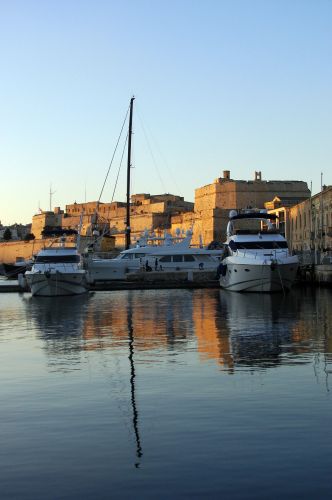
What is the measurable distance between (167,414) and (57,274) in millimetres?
34090

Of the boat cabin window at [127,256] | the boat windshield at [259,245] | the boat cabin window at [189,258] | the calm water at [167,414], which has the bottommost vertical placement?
the calm water at [167,414]

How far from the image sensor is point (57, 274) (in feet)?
144

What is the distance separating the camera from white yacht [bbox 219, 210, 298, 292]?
4238cm

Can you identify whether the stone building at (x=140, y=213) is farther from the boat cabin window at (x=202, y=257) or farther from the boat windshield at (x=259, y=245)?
the boat windshield at (x=259, y=245)

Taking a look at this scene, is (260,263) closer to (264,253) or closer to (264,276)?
(264,276)

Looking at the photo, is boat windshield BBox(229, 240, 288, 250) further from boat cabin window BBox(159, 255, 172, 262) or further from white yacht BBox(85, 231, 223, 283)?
boat cabin window BBox(159, 255, 172, 262)

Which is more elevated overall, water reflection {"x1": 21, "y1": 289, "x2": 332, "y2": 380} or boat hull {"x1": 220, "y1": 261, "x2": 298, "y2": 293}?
boat hull {"x1": 220, "y1": 261, "x2": 298, "y2": 293}

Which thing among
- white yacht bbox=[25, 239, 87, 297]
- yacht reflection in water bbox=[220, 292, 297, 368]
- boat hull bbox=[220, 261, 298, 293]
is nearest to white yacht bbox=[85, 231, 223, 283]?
white yacht bbox=[25, 239, 87, 297]

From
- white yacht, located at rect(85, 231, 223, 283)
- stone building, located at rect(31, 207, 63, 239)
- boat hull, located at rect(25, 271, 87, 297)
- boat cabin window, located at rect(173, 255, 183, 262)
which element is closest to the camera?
boat hull, located at rect(25, 271, 87, 297)

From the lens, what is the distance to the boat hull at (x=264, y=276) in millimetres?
42312

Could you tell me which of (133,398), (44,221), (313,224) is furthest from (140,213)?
(133,398)

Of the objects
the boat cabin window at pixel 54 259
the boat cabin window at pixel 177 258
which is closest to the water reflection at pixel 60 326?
the boat cabin window at pixel 54 259

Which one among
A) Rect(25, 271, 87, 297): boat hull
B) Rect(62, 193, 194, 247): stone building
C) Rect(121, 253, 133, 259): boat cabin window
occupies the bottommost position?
Rect(25, 271, 87, 297): boat hull

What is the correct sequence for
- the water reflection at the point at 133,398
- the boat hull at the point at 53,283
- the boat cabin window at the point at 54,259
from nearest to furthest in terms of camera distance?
the water reflection at the point at 133,398
the boat hull at the point at 53,283
the boat cabin window at the point at 54,259
